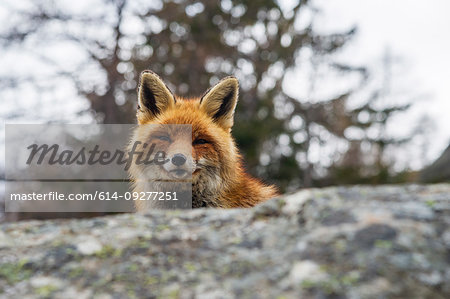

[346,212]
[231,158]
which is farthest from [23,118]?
[346,212]

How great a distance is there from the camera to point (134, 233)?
1823 millimetres

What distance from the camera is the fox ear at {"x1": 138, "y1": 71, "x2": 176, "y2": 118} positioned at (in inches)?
190

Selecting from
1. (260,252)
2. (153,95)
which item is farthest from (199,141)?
(260,252)

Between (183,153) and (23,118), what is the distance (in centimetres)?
1219

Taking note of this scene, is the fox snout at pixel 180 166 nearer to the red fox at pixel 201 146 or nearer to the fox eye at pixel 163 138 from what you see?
the red fox at pixel 201 146

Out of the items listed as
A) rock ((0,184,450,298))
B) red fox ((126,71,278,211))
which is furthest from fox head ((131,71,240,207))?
rock ((0,184,450,298))

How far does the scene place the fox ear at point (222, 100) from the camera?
498 cm

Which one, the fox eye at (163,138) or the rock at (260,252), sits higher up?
the fox eye at (163,138)

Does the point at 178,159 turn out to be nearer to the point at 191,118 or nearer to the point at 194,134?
the point at 194,134

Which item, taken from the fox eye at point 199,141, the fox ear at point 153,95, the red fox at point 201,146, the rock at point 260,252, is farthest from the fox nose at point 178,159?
the rock at point 260,252

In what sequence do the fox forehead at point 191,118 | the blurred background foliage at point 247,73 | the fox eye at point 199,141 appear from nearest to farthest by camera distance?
the fox eye at point 199,141, the fox forehead at point 191,118, the blurred background foliage at point 247,73

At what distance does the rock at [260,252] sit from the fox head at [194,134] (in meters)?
2.42

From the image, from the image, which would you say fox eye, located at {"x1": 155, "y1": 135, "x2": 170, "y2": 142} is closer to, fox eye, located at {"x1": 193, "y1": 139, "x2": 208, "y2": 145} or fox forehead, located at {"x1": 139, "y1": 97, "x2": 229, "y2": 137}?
fox forehead, located at {"x1": 139, "y1": 97, "x2": 229, "y2": 137}

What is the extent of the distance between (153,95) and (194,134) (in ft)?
2.79
